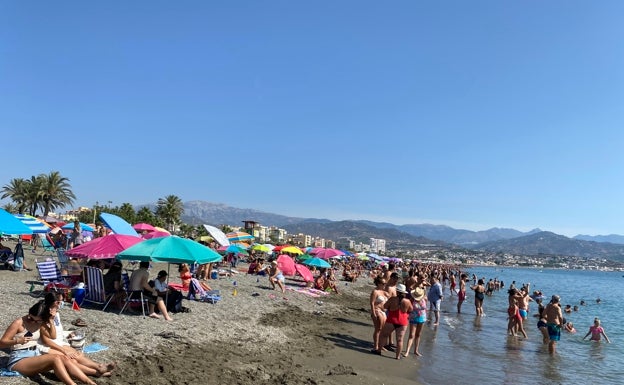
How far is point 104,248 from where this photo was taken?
9.79 m

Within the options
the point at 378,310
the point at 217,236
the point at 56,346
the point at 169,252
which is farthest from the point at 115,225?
the point at 378,310

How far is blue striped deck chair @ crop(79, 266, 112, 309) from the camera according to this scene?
31.4 ft

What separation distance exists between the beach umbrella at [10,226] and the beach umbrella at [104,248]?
206 centimetres

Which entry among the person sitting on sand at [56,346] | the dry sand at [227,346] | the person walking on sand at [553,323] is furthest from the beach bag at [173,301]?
the person walking on sand at [553,323]

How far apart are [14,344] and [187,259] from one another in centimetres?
402

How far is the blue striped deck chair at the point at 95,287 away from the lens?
9559 millimetres

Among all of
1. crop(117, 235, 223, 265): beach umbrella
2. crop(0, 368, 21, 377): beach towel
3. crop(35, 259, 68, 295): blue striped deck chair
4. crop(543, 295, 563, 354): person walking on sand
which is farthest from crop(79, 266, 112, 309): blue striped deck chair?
crop(543, 295, 563, 354): person walking on sand

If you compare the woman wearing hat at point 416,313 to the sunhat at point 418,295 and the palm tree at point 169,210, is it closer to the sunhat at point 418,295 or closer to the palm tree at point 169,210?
the sunhat at point 418,295

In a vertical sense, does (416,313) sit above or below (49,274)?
above

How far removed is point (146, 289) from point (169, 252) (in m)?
1.01

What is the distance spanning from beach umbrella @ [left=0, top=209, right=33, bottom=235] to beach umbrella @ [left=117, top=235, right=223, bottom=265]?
362 centimetres

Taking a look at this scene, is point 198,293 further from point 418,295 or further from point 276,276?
point 418,295

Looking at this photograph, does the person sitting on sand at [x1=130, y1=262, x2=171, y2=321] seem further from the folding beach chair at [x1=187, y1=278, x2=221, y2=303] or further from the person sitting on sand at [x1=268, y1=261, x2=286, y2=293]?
the person sitting on sand at [x1=268, y1=261, x2=286, y2=293]

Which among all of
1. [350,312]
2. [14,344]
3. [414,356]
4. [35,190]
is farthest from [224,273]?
[35,190]
